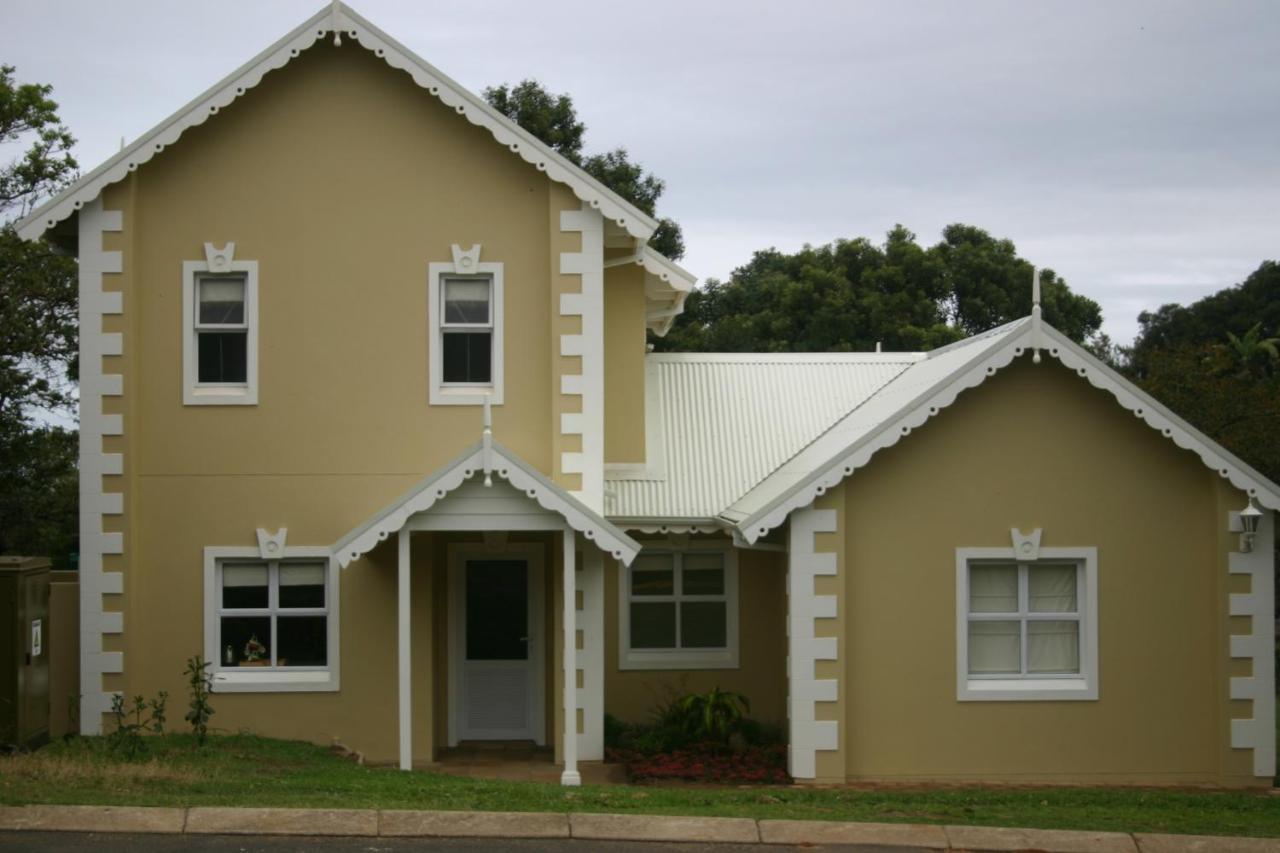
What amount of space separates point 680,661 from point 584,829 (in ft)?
22.3

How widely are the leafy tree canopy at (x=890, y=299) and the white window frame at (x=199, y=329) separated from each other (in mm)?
27984

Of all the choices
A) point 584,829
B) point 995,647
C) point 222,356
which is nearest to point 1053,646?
point 995,647

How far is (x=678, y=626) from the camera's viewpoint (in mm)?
18328

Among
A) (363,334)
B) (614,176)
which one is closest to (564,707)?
(363,334)

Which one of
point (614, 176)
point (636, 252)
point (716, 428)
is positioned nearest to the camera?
point (636, 252)

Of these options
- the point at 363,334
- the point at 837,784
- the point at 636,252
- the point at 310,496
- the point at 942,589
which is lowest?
the point at 837,784

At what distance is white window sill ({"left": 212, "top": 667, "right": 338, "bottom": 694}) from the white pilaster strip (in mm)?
2760

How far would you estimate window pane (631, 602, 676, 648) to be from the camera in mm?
18328

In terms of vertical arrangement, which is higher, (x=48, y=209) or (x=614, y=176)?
(x=614, y=176)

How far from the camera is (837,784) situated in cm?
1479

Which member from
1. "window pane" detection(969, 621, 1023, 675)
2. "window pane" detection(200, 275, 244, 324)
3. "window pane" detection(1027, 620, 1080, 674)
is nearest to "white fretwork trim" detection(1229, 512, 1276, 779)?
"window pane" detection(1027, 620, 1080, 674)

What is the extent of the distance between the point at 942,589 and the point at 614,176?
21818mm

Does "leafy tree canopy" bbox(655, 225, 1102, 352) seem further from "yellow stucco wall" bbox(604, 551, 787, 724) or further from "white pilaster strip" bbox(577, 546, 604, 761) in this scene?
"white pilaster strip" bbox(577, 546, 604, 761)

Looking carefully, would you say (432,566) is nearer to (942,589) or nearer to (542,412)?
(542,412)
